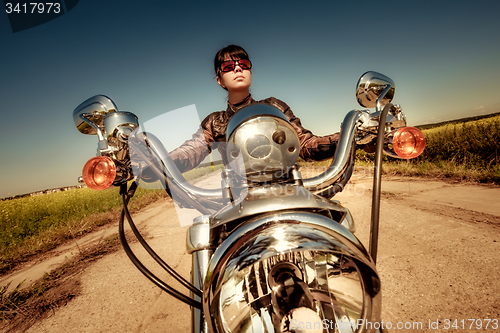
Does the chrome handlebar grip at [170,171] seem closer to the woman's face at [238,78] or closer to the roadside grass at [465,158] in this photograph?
the woman's face at [238,78]

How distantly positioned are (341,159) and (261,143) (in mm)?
412

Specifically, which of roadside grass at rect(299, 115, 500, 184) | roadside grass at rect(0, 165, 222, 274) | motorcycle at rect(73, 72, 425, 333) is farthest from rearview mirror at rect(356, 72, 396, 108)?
roadside grass at rect(299, 115, 500, 184)

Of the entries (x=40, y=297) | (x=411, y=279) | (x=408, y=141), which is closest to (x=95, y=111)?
(x=408, y=141)

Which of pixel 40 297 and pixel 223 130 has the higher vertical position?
pixel 223 130

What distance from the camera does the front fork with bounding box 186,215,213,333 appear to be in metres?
0.81

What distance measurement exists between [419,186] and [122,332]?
5.67m

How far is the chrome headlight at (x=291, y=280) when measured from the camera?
1.80 feet

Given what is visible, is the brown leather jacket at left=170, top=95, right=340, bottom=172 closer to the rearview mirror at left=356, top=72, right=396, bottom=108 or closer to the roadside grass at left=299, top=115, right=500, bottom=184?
the rearview mirror at left=356, top=72, right=396, bottom=108

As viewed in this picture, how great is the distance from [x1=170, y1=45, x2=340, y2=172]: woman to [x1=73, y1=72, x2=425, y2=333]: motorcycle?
0.93 ft

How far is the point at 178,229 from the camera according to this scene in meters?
4.35

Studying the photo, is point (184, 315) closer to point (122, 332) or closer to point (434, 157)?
point (122, 332)

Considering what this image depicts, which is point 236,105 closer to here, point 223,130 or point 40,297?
point 223,130

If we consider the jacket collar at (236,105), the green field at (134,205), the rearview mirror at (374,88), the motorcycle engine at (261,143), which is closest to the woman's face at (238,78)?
the jacket collar at (236,105)

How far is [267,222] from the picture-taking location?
0.61 metres
